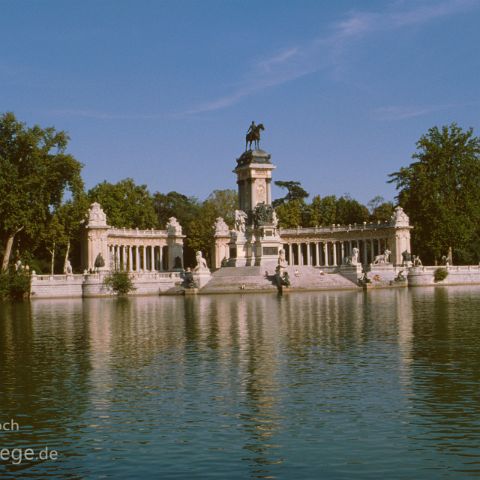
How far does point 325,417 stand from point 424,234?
80.2 m

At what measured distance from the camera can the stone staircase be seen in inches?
2653

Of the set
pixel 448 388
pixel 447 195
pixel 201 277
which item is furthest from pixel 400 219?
pixel 448 388

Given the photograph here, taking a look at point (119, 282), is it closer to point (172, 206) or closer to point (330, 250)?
point (330, 250)

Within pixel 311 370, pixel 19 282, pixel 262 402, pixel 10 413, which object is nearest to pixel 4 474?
pixel 10 413

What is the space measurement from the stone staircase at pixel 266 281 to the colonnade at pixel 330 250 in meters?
24.0

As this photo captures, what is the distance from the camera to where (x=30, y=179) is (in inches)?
2778

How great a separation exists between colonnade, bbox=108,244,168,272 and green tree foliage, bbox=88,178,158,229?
4409 mm

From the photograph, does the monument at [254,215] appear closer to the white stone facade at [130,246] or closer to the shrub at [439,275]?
the white stone facade at [130,246]

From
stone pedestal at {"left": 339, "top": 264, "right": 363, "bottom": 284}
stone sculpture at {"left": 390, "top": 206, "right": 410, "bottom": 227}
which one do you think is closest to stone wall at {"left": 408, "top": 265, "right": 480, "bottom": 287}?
stone pedestal at {"left": 339, "top": 264, "right": 363, "bottom": 284}

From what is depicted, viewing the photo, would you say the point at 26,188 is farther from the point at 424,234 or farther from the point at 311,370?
the point at 311,370

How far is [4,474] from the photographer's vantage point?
39.6 feet

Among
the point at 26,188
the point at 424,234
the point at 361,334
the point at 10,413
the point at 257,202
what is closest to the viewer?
the point at 10,413

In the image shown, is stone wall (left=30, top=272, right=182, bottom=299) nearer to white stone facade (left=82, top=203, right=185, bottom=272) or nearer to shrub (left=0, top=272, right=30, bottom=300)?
shrub (left=0, top=272, right=30, bottom=300)

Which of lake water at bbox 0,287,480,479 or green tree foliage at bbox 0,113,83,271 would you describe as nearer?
lake water at bbox 0,287,480,479
